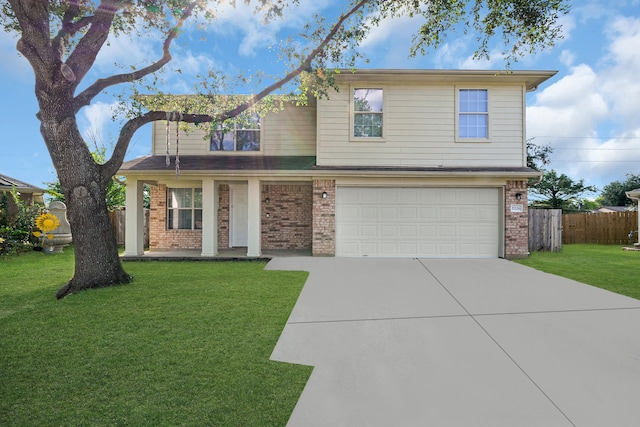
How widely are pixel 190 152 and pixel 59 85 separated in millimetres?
5337

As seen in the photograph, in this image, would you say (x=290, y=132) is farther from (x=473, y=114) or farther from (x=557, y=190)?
(x=557, y=190)

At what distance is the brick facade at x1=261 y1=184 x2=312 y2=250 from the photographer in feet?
38.4

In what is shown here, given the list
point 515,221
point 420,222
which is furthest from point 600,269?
point 420,222

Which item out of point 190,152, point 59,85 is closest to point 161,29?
point 59,85

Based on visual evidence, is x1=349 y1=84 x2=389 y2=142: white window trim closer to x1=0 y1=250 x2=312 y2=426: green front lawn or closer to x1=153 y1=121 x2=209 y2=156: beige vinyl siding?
x1=153 y1=121 x2=209 y2=156: beige vinyl siding

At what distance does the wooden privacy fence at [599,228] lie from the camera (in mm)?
15507

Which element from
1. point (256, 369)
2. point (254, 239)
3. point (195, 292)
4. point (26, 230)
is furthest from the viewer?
point (26, 230)

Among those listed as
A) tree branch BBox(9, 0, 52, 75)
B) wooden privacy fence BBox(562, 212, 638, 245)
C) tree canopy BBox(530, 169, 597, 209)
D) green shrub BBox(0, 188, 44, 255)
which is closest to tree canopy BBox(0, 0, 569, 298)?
tree branch BBox(9, 0, 52, 75)

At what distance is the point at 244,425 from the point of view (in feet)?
7.41

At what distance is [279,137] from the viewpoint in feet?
37.7

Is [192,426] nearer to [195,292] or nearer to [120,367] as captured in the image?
[120,367]

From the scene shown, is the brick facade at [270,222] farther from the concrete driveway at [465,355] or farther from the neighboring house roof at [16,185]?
the neighboring house roof at [16,185]

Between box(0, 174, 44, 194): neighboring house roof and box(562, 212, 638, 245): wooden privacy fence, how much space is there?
24501 millimetres

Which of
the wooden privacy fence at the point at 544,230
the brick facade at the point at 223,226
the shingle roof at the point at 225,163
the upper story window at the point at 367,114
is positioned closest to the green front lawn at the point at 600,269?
the wooden privacy fence at the point at 544,230
